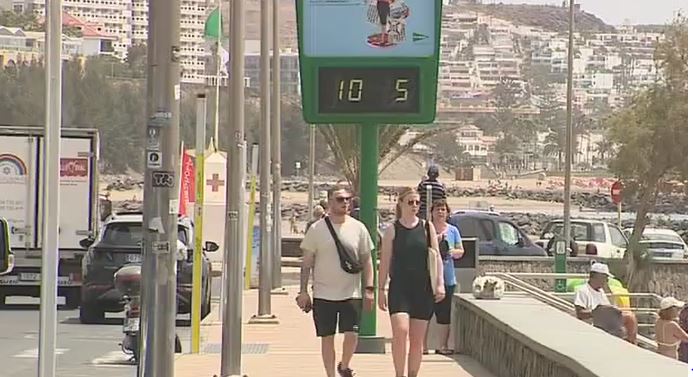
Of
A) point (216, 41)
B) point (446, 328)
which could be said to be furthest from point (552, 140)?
point (446, 328)

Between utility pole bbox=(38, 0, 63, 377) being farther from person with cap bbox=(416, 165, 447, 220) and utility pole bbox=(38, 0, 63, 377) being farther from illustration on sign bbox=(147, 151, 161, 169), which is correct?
person with cap bbox=(416, 165, 447, 220)

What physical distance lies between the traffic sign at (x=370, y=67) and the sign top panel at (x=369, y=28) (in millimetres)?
10

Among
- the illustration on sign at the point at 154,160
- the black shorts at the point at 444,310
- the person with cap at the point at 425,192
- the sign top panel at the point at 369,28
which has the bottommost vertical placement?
the black shorts at the point at 444,310

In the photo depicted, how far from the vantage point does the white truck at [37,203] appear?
23703 mm

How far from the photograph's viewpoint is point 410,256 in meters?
11.6

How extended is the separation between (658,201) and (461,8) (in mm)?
48924

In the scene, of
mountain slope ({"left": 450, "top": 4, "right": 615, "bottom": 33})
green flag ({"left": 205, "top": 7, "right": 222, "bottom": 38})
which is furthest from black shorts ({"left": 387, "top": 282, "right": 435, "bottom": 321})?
mountain slope ({"left": 450, "top": 4, "right": 615, "bottom": 33})

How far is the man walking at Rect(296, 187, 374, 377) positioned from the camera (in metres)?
11.5

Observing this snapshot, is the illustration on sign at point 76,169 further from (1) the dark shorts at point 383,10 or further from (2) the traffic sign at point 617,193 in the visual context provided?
(2) the traffic sign at point 617,193

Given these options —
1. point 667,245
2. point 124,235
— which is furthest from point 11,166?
point 667,245

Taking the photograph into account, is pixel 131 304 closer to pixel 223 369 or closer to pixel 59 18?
pixel 223 369

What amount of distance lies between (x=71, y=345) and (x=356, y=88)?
228 inches

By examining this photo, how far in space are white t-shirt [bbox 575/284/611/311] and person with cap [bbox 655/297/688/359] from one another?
598 mm

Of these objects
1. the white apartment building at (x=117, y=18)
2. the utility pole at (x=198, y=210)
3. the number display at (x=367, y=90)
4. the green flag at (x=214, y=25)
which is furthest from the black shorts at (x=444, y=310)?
the white apartment building at (x=117, y=18)
